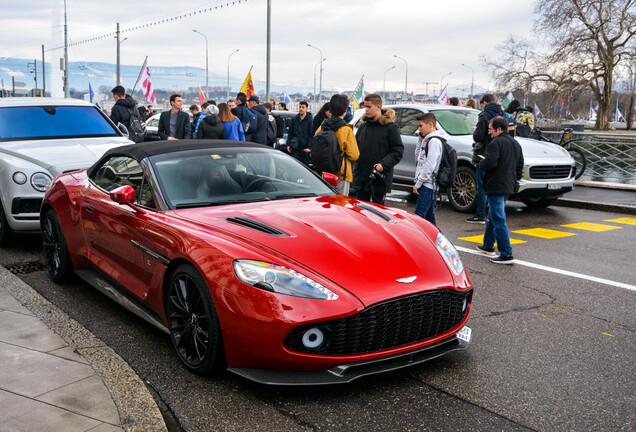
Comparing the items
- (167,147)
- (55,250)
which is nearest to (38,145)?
(55,250)

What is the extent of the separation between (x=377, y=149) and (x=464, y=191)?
12.1ft

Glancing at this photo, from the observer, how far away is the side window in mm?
11993

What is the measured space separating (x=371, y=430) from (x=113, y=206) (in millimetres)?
2732

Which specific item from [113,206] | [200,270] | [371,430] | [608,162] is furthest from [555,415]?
[608,162]

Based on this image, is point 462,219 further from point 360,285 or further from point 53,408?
point 53,408

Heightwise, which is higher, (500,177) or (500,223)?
(500,177)

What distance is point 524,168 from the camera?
10422 mm

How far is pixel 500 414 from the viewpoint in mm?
3365

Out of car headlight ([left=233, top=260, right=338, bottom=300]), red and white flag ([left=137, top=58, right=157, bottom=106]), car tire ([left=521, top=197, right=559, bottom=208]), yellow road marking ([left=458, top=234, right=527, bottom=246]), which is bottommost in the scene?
yellow road marking ([left=458, top=234, right=527, bottom=246])

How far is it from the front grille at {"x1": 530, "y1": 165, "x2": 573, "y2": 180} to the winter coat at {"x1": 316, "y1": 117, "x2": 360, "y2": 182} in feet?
14.3

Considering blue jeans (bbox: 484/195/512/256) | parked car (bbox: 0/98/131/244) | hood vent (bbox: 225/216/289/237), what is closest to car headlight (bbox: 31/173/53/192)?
parked car (bbox: 0/98/131/244)

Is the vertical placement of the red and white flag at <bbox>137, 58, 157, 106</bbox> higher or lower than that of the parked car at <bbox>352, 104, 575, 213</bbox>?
higher

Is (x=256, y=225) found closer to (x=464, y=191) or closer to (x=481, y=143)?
(x=481, y=143)

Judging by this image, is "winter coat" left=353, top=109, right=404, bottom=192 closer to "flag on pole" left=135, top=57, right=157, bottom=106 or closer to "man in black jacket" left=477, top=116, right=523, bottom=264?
"man in black jacket" left=477, top=116, right=523, bottom=264
